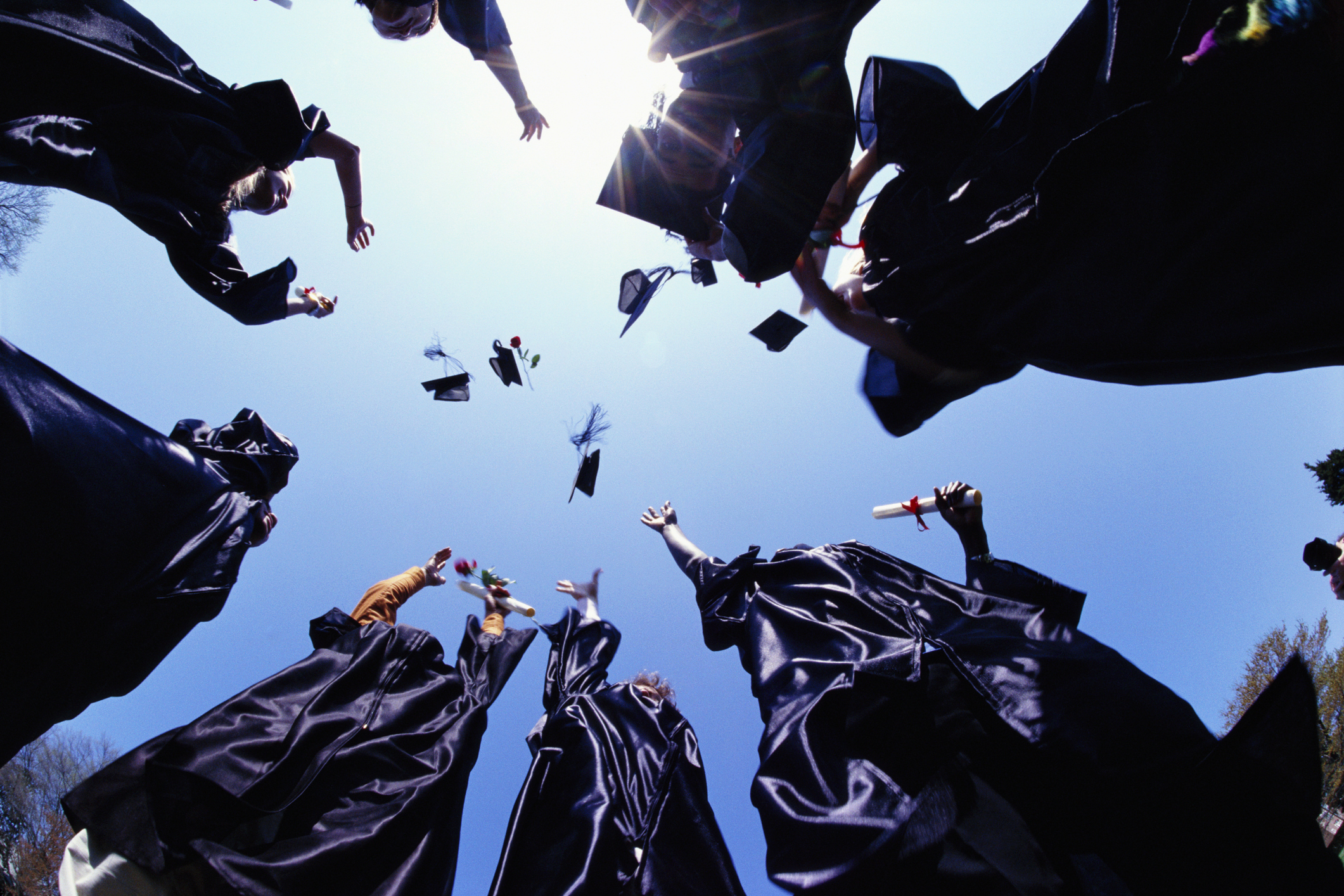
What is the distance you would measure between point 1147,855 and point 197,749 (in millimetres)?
3157

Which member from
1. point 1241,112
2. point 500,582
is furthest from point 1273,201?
point 500,582

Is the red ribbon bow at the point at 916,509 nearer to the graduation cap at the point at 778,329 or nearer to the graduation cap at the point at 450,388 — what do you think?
the graduation cap at the point at 778,329

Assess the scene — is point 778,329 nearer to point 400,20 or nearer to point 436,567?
point 400,20

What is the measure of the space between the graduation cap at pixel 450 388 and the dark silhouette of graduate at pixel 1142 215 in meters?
3.43

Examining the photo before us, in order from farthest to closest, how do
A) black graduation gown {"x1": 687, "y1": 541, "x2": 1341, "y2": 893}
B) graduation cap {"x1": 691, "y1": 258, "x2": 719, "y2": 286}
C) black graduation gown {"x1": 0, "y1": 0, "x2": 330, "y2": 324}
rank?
1. graduation cap {"x1": 691, "y1": 258, "x2": 719, "y2": 286}
2. black graduation gown {"x1": 0, "y1": 0, "x2": 330, "y2": 324}
3. black graduation gown {"x1": 687, "y1": 541, "x2": 1341, "y2": 893}

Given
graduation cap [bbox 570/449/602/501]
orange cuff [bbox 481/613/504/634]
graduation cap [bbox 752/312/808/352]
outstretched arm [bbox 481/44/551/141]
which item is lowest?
orange cuff [bbox 481/613/504/634]

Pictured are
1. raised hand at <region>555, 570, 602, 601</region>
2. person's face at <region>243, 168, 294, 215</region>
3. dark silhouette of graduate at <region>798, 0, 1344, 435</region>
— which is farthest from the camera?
raised hand at <region>555, 570, 602, 601</region>

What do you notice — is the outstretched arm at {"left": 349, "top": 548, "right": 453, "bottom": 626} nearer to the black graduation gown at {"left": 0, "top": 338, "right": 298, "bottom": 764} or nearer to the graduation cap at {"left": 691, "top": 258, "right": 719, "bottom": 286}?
the black graduation gown at {"left": 0, "top": 338, "right": 298, "bottom": 764}

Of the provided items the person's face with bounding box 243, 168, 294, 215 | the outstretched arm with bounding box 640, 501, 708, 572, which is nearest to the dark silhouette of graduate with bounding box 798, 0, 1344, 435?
the outstretched arm with bounding box 640, 501, 708, 572

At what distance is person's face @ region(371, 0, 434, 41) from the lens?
2.52 m

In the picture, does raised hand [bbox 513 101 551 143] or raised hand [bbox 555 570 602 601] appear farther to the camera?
raised hand [bbox 555 570 602 601]

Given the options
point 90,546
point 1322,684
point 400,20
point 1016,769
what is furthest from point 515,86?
point 1322,684

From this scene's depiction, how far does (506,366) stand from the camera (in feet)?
13.7

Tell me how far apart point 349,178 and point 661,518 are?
10.6 feet
